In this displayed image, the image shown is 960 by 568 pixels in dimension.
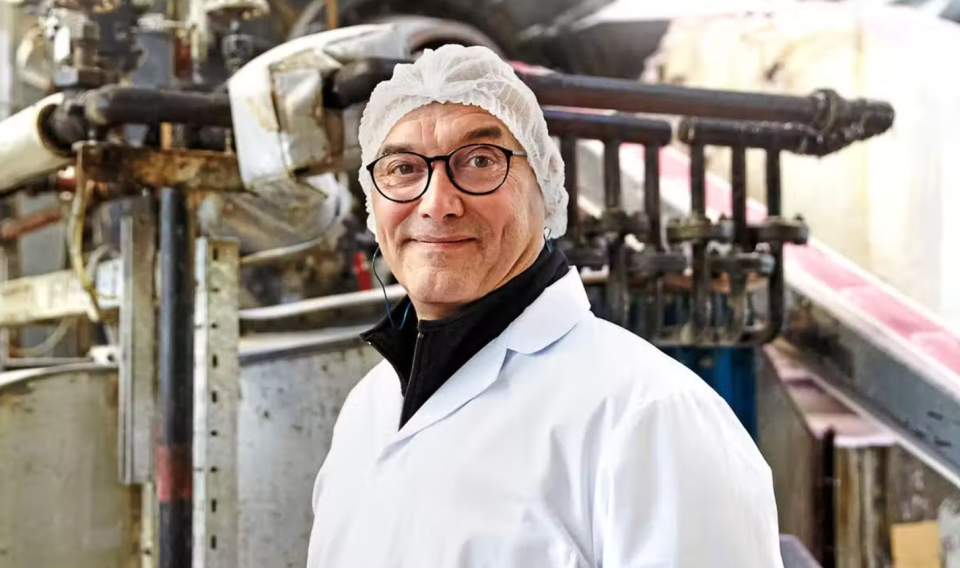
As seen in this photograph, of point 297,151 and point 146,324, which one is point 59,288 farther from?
point 297,151

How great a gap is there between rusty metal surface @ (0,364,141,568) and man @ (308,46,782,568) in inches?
31.6

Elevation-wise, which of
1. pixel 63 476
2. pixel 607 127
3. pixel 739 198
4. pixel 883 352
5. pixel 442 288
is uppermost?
pixel 607 127

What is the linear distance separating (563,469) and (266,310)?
1.49m

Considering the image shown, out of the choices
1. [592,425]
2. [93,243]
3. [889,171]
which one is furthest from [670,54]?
[592,425]

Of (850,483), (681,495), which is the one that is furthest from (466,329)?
(850,483)

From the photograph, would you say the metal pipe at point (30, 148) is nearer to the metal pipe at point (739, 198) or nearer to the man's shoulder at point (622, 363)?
the man's shoulder at point (622, 363)

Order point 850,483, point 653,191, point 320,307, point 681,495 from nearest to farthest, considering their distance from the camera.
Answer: point 681,495, point 653,191, point 850,483, point 320,307

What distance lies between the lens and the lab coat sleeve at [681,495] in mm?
683

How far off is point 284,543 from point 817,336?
1318 mm

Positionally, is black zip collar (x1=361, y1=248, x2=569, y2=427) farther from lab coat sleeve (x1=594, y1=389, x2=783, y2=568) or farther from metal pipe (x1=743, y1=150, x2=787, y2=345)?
metal pipe (x1=743, y1=150, x2=787, y2=345)

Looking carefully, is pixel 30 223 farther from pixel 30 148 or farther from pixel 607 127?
pixel 607 127

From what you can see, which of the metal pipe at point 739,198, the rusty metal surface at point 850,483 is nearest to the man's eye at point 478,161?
the metal pipe at point 739,198

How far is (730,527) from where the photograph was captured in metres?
0.69

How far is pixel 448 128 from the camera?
861mm
